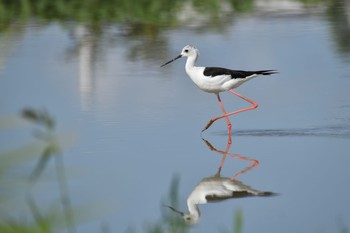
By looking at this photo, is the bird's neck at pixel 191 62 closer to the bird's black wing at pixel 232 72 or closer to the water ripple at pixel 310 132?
the bird's black wing at pixel 232 72

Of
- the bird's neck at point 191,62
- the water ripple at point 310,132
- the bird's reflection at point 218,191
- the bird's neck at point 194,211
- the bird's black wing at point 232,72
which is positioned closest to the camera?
the bird's neck at point 194,211

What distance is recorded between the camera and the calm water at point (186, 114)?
12.7 ft

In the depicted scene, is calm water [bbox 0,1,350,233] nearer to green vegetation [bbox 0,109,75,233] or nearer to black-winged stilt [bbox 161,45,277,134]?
green vegetation [bbox 0,109,75,233]

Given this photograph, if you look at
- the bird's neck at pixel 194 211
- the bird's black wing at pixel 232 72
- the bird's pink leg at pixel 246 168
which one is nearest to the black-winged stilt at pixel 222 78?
the bird's black wing at pixel 232 72

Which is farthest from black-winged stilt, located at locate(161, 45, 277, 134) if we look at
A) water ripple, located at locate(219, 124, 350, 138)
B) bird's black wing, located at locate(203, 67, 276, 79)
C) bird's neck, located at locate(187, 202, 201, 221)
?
bird's neck, located at locate(187, 202, 201, 221)

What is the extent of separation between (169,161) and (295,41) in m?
3.96

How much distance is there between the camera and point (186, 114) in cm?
619

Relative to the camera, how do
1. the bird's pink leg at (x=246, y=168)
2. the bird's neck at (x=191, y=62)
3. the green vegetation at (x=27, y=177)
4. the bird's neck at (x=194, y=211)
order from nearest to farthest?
the green vegetation at (x=27, y=177) → the bird's neck at (x=194, y=211) → the bird's pink leg at (x=246, y=168) → the bird's neck at (x=191, y=62)

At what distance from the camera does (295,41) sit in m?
8.60

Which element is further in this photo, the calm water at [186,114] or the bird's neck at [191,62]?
the bird's neck at [191,62]

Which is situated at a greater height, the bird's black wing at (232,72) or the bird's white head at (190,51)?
the bird's black wing at (232,72)

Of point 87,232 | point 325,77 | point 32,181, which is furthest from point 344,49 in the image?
point 32,181

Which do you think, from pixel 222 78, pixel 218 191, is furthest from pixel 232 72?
pixel 218 191

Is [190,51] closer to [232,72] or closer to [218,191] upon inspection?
[232,72]
